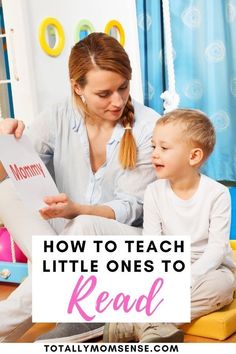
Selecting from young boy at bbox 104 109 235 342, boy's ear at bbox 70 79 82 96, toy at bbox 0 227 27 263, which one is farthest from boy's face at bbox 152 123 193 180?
toy at bbox 0 227 27 263

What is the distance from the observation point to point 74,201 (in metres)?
0.81

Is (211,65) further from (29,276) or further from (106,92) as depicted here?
(29,276)

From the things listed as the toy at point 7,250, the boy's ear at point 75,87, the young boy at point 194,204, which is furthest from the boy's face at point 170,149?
the toy at point 7,250

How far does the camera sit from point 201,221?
0.77 metres

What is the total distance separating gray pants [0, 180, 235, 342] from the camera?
0.74 meters

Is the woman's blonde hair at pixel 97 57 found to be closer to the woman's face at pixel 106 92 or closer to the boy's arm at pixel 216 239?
the woman's face at pixel 106 92

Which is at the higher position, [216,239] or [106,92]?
[106,92]

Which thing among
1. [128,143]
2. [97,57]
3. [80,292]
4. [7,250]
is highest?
[97,57]

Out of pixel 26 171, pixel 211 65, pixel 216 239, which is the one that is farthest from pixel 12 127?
pixel 211 65

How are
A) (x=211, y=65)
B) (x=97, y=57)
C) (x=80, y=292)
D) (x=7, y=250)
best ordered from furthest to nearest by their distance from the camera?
(x=211, y=65), (x=7, y=250), (x=97, y=57), (x=80, y=292)

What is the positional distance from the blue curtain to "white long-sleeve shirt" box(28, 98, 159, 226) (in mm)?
392

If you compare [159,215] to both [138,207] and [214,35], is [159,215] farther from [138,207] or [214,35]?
[214,35]

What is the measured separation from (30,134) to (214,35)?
2.35ft

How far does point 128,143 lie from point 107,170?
0.15ft
